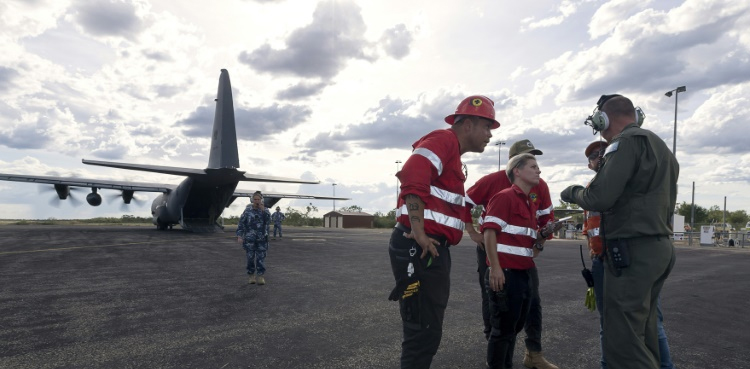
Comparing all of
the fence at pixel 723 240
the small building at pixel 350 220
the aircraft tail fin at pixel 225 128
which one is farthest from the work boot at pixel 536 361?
the small building at pixel 350 220

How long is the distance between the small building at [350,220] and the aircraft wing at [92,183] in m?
41.0

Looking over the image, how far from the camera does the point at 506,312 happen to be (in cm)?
377

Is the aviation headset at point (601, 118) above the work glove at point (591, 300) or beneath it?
above

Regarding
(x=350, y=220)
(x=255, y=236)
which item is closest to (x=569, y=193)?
(x=255, y=236)

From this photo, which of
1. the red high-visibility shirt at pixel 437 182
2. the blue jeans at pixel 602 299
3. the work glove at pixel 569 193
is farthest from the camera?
the blue jeans at pixel 602 299

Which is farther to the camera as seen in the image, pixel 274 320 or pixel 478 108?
pixel 274 320

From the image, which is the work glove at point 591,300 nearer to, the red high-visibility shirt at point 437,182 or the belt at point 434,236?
the red high-visibility shirt at point 437,182

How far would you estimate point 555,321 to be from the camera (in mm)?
6000

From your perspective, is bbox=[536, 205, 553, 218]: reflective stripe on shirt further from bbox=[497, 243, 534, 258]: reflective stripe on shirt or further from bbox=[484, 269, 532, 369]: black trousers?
bbox=[484, 269, 532, 369]: black trousers

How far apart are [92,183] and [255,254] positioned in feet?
84.8

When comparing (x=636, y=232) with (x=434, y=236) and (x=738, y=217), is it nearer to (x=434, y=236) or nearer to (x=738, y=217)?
(x=434, y=236)

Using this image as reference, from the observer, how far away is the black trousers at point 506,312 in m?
3.74

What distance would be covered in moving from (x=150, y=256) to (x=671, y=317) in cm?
1436

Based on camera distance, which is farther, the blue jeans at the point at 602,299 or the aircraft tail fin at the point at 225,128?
the aircraft tail fin at the point at 225,128
